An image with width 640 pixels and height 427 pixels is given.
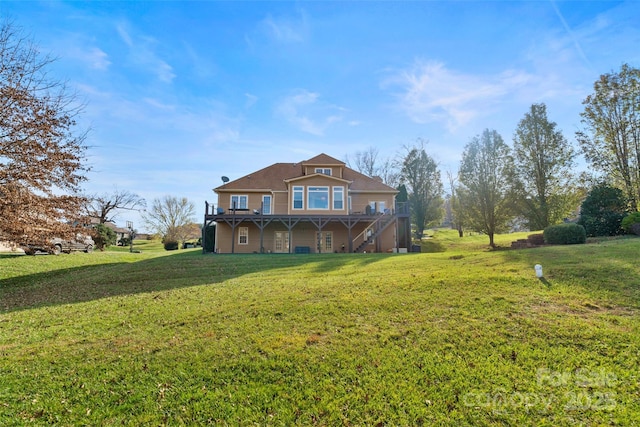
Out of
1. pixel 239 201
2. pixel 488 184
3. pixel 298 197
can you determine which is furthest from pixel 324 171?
pixel 488 184

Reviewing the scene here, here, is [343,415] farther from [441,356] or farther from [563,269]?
[563,269]

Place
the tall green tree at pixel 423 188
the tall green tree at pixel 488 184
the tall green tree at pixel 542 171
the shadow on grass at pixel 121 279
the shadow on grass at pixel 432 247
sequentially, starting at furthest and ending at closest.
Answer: the tall green tree at pixel 423 188, the shadow on grass at pixel 432 247, the tall green tree at pixel 488 184, the tall green tree at pixel 542 171, the shadow on grass at pixel 121 279

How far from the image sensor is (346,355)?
4.77 meters

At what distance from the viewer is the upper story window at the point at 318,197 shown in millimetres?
23094

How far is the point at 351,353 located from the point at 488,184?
24.8 meters

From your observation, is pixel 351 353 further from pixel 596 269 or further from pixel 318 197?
pixel 318 197

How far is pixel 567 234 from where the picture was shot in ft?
45.7

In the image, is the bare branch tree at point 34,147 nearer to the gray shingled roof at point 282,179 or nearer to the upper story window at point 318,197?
the gray shingled roof at point 282,179

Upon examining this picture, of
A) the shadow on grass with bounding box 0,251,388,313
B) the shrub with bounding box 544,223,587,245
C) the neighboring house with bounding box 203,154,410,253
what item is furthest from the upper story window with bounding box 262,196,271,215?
the shrub with bounding box 544,223,587,245

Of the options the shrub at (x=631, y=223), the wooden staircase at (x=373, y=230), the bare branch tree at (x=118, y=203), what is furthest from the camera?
the bare branch tree at (x=118, y=203)

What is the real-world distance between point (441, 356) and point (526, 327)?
5.85 feet

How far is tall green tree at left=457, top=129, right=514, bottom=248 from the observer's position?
24969mm

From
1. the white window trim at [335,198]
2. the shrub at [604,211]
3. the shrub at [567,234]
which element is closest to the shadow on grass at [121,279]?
the white window trim at [335,198]

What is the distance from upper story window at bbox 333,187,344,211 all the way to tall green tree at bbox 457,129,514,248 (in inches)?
433
